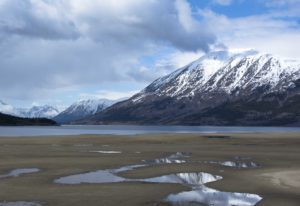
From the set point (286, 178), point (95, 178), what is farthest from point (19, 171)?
point (286, 178)

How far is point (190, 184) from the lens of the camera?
31.6 metres

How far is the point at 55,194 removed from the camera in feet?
87.3

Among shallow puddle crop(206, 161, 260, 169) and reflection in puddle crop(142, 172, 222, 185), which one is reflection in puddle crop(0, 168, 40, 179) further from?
shallow puddle crop(206, 161, 260, 169)

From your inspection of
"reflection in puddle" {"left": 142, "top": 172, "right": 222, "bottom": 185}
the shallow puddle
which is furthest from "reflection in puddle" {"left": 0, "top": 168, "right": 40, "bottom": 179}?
the shallow puddle

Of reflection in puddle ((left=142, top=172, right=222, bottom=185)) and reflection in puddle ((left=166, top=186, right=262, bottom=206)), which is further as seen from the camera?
reflection in puddle ((left=142, top=172, right=222, bottom=185))

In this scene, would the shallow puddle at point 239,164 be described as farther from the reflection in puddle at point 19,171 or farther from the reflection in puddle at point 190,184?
the reflection in puddle at point 19,171

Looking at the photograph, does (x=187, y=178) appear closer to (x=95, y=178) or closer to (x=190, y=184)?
(x=190, y=184)

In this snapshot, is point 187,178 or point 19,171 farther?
point 19,171

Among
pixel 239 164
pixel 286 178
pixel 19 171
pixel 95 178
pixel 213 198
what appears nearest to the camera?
pixel 213 198

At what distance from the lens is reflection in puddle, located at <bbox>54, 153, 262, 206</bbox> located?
2500 centimetres

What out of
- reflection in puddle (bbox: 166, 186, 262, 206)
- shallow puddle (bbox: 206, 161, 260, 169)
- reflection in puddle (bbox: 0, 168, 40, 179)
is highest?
shallow puddle (bbox: 206, 161, 260, 169)

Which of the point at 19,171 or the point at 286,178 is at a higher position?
the point at 19,171

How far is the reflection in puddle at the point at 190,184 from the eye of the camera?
25000 millimetres

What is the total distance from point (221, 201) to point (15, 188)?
12.5m
